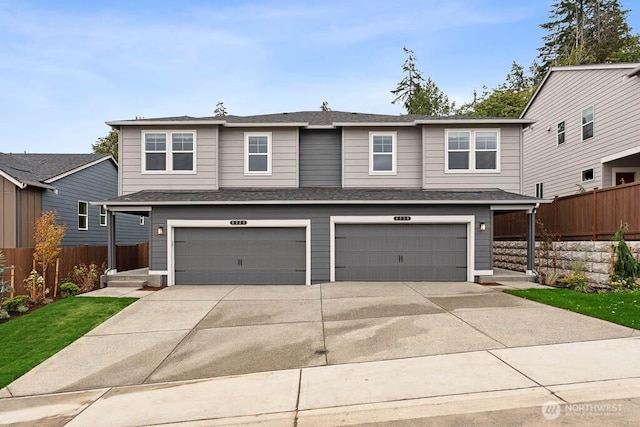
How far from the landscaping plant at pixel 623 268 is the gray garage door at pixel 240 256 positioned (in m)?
8.83

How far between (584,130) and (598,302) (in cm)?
1088

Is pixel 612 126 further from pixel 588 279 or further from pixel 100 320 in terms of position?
pixel 100 320

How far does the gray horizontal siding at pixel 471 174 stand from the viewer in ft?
46.7

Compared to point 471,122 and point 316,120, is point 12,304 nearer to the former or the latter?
point 316,120

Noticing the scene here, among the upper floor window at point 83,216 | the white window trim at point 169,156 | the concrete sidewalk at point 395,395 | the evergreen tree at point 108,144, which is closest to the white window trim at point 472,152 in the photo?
the concrete sidewalk at point 395,395

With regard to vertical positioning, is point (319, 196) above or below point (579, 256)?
above

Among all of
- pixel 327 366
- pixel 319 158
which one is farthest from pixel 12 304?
pixel 319 158

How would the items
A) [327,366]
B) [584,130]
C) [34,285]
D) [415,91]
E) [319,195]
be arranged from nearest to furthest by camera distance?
[327,366]
[34,285]
[319,195]
[584,130]
[415,91]

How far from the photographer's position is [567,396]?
163 inches

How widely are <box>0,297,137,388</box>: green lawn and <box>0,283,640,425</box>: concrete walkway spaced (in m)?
0.33

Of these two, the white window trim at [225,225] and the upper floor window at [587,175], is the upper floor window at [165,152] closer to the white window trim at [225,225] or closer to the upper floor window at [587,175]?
the white window trim at [225,225]

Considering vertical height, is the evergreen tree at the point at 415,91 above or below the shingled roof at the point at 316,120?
above

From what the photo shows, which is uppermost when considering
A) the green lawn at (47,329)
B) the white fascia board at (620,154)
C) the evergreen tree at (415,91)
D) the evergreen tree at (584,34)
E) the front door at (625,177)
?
the evergreen tree at (584,34)

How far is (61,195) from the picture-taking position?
1695cm
